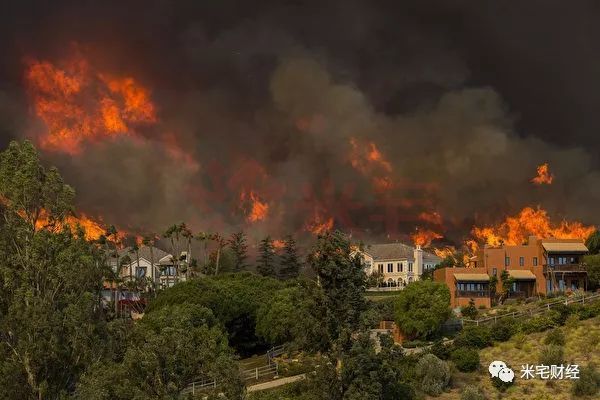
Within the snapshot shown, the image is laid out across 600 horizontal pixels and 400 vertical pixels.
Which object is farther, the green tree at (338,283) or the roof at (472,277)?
the roof at (472,277)

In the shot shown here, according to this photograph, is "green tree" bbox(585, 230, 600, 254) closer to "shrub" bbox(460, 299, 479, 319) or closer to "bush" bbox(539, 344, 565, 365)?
"shrub" bbox(460, 299, 479, 319)

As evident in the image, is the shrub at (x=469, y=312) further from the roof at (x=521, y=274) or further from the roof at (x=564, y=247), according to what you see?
the roof at (x=564, y=247)

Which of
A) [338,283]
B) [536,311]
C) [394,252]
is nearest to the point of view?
[338,283]

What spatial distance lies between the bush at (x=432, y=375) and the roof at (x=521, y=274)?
123 feet

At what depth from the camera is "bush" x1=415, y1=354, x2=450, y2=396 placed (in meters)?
47.1

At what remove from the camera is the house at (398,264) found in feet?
410

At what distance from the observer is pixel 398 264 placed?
415 ft

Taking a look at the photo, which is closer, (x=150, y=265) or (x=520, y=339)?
(x=520, y=339)

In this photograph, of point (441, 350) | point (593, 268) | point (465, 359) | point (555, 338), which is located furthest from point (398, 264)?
point (465, 359)

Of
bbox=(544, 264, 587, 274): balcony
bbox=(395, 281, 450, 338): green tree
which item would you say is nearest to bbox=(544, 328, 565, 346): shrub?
bbox=(395, 281, 450, 338): green tree

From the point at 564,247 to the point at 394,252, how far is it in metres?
46.5

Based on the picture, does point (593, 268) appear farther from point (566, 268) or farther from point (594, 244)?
point (594, 244)

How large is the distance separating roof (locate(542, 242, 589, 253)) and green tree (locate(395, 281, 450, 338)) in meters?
25.8

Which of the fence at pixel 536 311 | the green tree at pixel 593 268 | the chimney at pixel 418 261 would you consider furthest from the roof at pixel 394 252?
the fence at pixel 536 311
